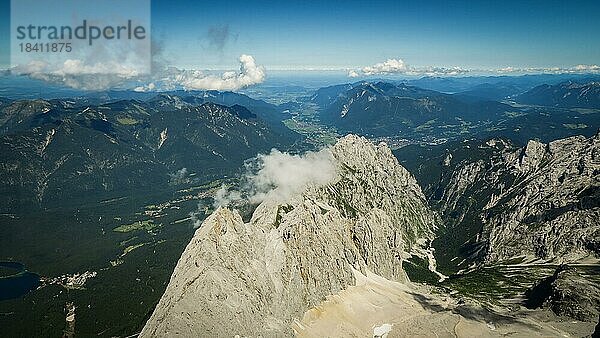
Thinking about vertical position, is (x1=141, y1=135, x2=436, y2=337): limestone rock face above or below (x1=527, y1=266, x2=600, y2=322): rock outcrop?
above

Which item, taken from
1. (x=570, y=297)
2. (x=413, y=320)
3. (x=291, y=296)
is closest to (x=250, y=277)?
(x=291, y=296)

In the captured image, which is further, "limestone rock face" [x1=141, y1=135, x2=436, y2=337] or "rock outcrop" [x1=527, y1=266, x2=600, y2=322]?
"rock outcrop" [x1=527, y1=266, x2=600, y2=322]

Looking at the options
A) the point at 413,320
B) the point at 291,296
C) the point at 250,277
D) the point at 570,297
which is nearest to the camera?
the point at 250,277

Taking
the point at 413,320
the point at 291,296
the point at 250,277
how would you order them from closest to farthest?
the point at 250,277 < the point at 291,296 < the point at 413,320

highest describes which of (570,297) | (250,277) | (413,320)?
(250,277)

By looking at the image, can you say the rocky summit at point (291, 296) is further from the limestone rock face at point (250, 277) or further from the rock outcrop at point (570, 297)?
the rock outcrop at point (570, 297)

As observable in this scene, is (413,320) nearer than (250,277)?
No

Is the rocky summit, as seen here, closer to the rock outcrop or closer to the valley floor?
the valley floor

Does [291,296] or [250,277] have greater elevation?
[250,277]

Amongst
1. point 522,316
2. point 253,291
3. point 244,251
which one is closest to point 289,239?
point 244,251

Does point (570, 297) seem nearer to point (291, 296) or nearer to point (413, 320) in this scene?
point (413, 320)

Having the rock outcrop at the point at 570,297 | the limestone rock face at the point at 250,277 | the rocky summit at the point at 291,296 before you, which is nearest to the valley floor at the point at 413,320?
the rocky summit at the point at 291,296

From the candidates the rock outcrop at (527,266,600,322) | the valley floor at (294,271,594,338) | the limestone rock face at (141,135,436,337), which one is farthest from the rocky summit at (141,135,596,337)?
the rock outcrop at (527,266,600,322)
